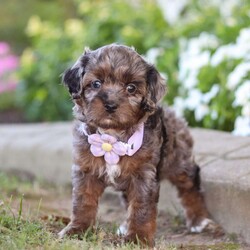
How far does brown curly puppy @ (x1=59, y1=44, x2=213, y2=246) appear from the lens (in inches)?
197

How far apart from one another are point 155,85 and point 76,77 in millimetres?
584

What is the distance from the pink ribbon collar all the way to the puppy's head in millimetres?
161

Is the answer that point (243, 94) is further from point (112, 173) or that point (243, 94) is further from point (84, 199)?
point (84, 199)

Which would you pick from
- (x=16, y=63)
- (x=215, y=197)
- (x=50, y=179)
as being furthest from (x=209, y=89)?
(x=16, y=63)

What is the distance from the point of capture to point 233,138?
729cm

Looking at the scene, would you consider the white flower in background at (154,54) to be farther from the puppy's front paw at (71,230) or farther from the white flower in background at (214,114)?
the puppy's front paw at (71,230)

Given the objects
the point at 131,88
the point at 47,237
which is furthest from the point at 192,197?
the point at 47,237

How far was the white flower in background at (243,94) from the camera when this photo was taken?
25.4 feet

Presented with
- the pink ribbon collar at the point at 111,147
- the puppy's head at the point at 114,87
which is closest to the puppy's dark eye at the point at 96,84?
the puppy's head at the point at 114,87

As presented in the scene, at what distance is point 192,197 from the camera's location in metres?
6.23

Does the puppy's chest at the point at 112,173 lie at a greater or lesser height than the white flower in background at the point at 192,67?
lesser

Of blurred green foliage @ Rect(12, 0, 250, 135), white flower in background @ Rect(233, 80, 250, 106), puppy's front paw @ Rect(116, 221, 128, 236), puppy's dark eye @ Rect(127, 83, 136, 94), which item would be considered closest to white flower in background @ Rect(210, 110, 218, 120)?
blurred green foliage @ Rect(12, 0, 250, 135)

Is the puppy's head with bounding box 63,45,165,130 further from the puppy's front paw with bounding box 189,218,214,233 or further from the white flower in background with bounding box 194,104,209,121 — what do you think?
the white flower in background with bounding box 194,104,209,121

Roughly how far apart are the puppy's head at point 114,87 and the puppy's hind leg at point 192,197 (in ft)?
3.83
